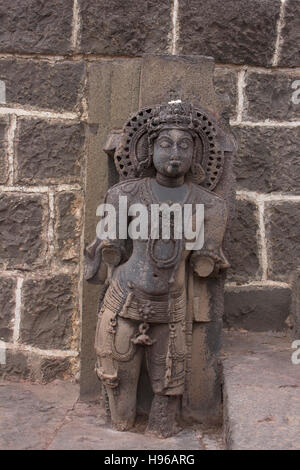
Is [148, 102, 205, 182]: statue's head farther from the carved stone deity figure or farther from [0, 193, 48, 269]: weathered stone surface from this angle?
[0, 193, 48, 269]: weathered stone surface

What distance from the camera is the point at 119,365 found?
269 centimetres

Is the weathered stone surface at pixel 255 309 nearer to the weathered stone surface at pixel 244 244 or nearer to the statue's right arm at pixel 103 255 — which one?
the weathered stone surface at pixel 244 244

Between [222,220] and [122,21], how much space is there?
4.71 ft

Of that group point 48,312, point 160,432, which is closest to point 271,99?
point 48,312

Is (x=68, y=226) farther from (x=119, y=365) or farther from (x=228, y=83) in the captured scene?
(x=228, y=83)

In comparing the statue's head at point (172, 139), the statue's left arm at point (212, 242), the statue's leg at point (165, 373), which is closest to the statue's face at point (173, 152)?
the statue's head at point (172, 139)

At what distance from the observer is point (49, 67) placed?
354cm

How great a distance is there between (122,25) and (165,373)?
1941mm

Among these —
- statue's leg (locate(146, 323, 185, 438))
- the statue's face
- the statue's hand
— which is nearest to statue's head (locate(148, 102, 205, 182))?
the statue's face

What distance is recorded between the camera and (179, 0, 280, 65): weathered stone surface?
354 cm

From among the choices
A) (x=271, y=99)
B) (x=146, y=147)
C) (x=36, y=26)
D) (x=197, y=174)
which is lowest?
(x=197, y=174)

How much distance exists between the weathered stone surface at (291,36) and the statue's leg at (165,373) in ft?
5.79

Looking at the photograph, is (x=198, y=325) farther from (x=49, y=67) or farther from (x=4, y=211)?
(x=49, y=67)

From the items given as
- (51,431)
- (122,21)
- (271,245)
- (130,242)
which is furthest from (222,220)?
(122,21)
